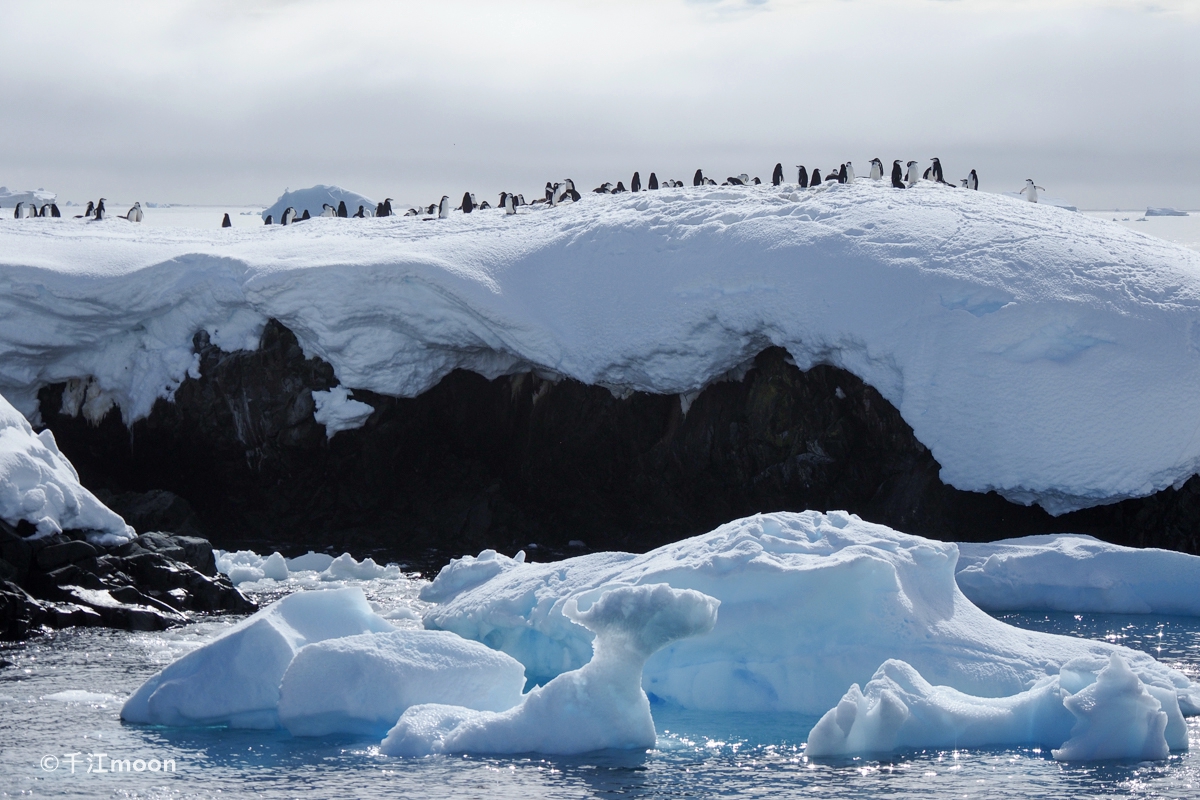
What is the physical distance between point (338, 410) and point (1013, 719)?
12.5m

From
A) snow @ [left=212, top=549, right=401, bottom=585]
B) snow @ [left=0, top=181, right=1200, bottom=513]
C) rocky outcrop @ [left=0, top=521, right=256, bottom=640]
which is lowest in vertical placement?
snow @ [left=212, top=549, right=401, bottom=585]

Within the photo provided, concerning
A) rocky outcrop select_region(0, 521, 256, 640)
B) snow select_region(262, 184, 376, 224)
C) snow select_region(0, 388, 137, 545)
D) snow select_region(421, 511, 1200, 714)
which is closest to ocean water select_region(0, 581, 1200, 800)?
snow select_region(421, 511, 1200, 714)

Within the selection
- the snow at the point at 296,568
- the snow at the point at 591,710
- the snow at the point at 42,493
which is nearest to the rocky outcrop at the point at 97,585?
the snow at the point at 42,493

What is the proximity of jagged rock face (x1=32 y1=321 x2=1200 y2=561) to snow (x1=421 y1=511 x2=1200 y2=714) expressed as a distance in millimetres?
6674

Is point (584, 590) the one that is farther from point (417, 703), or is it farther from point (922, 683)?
point (922, 683)

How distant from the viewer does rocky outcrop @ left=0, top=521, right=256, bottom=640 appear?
40.9 ft

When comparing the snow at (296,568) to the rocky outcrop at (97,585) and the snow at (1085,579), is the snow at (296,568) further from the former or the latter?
the snow at (1085,579)

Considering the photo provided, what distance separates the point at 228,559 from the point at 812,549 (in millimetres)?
8286

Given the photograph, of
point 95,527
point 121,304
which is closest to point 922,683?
point 95,527

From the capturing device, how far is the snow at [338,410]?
19344 millimetres

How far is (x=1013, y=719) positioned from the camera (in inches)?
356

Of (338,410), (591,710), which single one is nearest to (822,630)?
(591,710)

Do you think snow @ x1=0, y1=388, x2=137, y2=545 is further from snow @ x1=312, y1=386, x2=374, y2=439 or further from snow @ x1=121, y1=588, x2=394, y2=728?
snow @ x1=312, y1=386, x2=374, y2=439

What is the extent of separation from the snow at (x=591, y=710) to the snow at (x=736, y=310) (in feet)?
27.7
